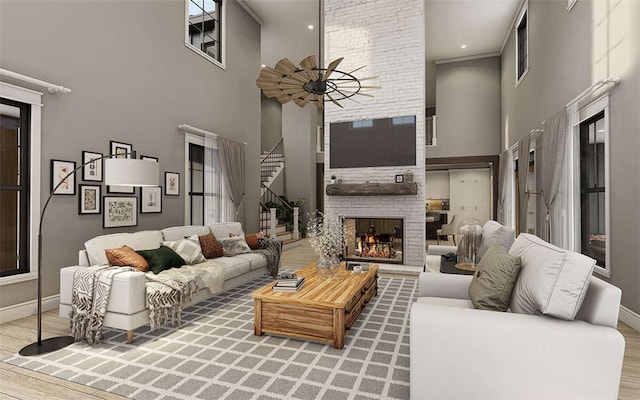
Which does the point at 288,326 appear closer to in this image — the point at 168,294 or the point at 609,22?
the point at 168,294

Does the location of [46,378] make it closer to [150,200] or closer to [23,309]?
[23,309]

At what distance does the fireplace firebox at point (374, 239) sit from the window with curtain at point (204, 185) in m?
2.46

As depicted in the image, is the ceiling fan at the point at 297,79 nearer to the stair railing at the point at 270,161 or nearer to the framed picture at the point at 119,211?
the framed picture at the point at 119,211

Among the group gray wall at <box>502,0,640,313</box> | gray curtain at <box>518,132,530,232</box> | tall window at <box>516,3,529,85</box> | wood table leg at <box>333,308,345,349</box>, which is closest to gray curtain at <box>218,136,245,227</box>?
wood table leg at <box>333,308,345,349</box>

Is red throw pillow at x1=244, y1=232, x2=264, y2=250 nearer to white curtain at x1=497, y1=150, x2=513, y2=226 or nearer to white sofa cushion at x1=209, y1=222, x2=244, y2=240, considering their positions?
white sofa cushion at x1=209, y1=222, x2=244, y2=240

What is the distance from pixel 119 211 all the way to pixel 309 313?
3292 millimetres

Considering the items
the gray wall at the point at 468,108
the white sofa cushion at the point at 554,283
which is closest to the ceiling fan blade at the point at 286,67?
the white sofa cushion at the point at 554,283

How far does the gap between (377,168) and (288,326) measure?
13.4ft

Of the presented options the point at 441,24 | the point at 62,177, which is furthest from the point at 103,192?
the point at 441,24

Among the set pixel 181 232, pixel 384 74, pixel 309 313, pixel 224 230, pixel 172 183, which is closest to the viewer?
pixel 309 313

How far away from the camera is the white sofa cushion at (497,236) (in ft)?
12.3

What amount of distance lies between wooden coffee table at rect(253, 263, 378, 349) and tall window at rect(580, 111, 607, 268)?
10.2 feet

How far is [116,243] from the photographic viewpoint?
3.71 metres

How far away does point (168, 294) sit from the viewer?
10.4 feet
